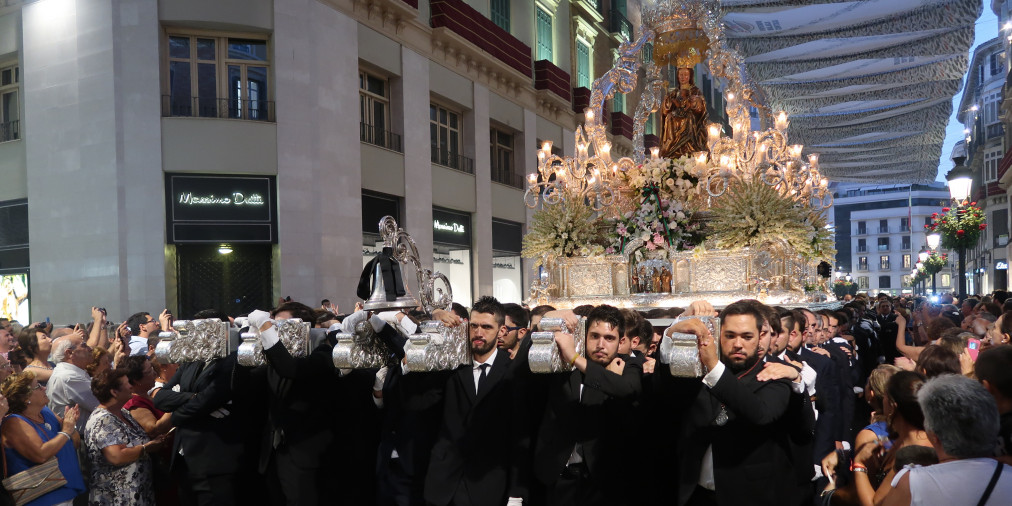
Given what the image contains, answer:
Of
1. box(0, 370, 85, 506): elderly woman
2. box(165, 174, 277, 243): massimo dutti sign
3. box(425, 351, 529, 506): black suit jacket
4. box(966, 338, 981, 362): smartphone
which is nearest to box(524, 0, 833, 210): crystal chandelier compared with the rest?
box(165, 174, 277, 243): massimo dutti sign

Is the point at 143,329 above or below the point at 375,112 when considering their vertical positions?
below

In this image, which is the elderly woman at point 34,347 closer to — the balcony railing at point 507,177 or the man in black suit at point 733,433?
the man in black suit at point 733,433

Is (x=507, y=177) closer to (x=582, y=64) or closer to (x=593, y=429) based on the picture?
(x=582, y=64)

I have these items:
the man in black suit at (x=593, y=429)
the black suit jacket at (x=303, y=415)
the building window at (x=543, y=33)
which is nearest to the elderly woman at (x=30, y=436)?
the black suit jacket at (x=303, y=415)

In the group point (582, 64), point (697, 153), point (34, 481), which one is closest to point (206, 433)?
point (34, 481)

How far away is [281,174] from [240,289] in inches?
99.5

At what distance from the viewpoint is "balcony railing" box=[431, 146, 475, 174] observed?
24219 mm

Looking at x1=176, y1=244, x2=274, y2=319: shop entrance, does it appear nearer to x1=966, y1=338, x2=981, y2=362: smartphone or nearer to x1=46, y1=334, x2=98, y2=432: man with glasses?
x1=46, y1=334, x2=98, y2=432: man with glasses

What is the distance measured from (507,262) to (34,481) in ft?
79.0

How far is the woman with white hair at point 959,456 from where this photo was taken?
298 centimetres

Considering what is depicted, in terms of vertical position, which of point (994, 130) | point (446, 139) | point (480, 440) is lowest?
point (480, 440)

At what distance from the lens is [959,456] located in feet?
10.2

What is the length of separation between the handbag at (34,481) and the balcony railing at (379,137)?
1549 cm

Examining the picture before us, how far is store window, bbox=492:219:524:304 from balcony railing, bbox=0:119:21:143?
1346cm
